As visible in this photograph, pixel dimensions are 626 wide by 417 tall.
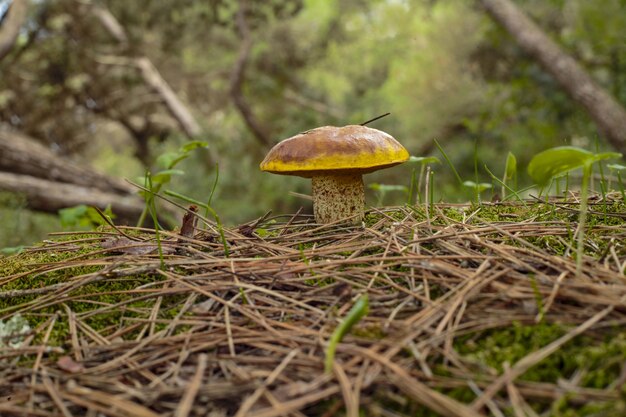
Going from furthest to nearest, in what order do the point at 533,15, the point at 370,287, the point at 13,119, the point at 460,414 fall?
the point at 533,15, the point at 13,119, the point at 370,287, the point at 460,414

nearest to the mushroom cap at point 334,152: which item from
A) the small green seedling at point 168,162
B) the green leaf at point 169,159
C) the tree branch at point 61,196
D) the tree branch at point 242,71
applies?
the small green seedling at point 168,162

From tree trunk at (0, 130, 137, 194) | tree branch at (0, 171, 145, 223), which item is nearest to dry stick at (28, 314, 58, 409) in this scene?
tree branch at (0, 171, 145, 223)

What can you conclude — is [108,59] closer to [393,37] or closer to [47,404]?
[47,404]

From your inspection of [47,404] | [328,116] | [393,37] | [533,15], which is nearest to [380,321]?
[47,404]

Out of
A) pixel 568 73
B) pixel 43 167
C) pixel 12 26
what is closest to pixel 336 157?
pixel 43 167

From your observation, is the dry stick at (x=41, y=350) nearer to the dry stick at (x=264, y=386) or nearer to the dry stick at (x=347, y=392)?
the dry stick at (x=264, y=386)

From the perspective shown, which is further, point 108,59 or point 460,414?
point 108,59
